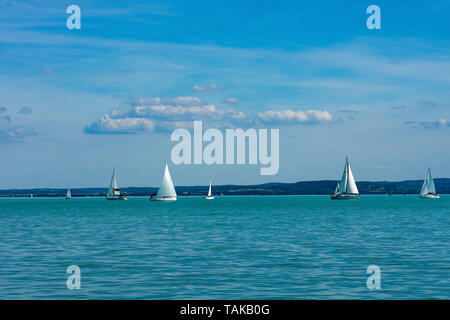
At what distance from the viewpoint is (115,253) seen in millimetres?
42500

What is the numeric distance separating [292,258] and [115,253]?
13075 mm

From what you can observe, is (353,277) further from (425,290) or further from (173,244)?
(173,244)

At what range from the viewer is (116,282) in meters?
28.5

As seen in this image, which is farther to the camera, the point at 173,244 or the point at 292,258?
the point at 173,244

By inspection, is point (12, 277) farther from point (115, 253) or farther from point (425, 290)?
point (425, 290)
